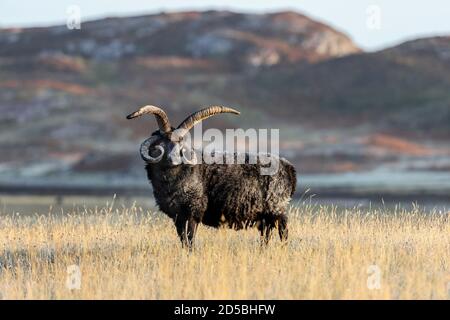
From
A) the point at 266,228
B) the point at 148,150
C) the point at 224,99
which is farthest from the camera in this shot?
the point at 224,99

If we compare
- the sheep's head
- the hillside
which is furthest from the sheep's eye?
the hillside

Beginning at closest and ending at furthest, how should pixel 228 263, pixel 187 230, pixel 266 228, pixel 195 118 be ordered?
pixel 228 263, pixel 187 230, pixel 195 118, pixel 266 228

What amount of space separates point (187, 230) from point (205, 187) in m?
0.75

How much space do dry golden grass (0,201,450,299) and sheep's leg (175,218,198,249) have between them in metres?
0.24

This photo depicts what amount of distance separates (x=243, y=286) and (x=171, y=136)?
3517 millimetres

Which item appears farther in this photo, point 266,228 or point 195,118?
point 266,228

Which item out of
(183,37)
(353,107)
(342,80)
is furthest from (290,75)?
(183,37)

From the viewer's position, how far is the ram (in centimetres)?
1413

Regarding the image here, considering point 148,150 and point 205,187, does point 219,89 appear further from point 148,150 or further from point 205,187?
point 148,150

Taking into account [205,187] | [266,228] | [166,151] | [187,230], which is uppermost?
[166,151]

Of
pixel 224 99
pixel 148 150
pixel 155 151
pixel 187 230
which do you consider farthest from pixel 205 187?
pixel 224 99

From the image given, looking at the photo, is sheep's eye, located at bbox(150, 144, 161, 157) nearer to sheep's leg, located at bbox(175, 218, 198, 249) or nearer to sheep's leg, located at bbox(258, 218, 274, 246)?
sheep's leg, located at bbox(175, 218, 198, 249)

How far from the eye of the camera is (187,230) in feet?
47.0

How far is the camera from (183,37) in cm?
15125
